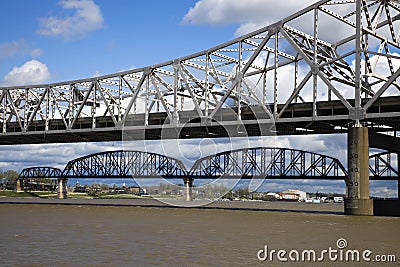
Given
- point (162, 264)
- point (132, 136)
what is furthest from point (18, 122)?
point (162, 264)

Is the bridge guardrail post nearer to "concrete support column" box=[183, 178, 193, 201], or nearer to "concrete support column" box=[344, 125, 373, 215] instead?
"concrete support column" box=[183, 178, 193, 201]

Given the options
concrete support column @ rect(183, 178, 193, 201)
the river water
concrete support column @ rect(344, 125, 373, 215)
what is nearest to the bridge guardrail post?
concrete support column @ rect(183, 178, 193, 201)

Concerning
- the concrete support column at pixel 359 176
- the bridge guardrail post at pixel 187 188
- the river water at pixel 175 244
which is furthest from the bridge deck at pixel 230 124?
the bridge guardrail post at pixel 187 188

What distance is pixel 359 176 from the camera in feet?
194

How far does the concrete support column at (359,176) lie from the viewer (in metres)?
59.0

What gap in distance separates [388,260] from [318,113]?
47.2 metres

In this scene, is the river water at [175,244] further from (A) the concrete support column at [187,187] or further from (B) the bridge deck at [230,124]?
(A) the concrete support column at [187,187]

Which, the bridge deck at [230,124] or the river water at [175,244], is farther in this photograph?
the bridge deck at [230,124]

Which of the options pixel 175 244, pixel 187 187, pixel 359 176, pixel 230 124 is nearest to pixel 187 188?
pixel 187 187

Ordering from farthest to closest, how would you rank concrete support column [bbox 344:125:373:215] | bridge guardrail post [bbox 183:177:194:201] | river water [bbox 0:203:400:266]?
bridge guardrail post [bbox 183:177:194:201] < concrete support column [bbox 344:125:373:215] < river water [bbox 0:203:400:266]

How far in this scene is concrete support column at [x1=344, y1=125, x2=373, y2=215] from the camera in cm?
5897

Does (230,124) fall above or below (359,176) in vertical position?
above

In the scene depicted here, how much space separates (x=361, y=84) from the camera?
65750 mm

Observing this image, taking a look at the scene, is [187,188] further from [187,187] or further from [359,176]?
[359,176]
